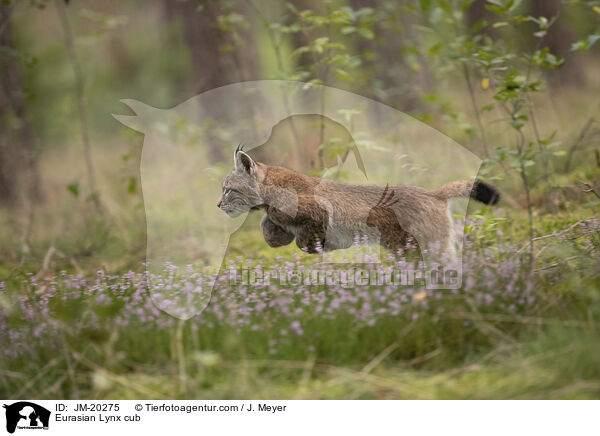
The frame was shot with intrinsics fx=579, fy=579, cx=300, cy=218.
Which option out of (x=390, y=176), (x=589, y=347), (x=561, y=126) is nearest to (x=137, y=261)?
(x=390, y=176)

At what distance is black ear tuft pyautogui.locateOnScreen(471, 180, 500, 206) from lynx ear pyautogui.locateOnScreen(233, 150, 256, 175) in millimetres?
1703

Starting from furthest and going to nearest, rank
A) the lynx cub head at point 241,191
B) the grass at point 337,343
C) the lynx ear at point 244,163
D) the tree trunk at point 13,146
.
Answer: the tree trunk at point 13,146, the lynx cub head at point 241,191, the lynx ear at point 244,163, the grass at point 337,343

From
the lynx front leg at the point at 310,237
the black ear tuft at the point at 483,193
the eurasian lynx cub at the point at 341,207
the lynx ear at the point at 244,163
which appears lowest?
the lynx front leg at the point at 310,237

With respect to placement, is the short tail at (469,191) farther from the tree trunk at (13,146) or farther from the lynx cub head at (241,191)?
the tree trunk at (13,146)

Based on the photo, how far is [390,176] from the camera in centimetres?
440

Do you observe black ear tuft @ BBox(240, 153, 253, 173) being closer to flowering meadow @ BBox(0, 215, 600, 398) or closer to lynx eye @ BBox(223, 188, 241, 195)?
lynx eye @ BBox(223, 188, 241, 195)

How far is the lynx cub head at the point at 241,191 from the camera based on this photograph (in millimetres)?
4215

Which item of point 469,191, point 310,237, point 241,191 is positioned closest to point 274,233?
point 310,237

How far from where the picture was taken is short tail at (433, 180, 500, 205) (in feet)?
14.5

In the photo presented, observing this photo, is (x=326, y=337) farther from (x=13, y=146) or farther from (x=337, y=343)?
(x=13, y=146)

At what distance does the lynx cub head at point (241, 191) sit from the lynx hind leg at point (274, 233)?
8.1 inches
